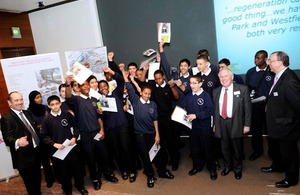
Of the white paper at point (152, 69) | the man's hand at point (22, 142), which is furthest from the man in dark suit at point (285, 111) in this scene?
the man's hand at point (22, 142)

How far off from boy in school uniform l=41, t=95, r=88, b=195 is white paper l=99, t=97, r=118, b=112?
1.36 feet

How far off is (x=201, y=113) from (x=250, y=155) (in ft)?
4.09

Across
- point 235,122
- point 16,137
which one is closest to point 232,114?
point 235,122

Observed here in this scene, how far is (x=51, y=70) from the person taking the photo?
13.2 ft

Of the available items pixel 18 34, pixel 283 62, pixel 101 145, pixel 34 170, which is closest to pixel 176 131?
pixel 101 145

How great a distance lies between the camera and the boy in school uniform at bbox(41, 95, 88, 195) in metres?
2.74

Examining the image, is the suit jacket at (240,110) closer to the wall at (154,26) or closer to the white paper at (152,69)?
the white paper at (152,69)

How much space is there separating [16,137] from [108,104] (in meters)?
1.09

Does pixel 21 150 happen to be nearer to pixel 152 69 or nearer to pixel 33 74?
A: pixel 33 74

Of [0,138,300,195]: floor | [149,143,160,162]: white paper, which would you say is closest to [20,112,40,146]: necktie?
[0,138,300,195]: floor

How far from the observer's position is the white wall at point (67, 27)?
4.79m

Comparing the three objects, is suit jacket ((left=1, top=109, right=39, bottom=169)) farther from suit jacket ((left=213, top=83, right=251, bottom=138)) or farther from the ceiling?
the ceiling

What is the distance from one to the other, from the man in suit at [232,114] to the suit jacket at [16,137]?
2.18 meters

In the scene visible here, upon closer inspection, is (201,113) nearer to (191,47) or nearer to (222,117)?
(222,117)
